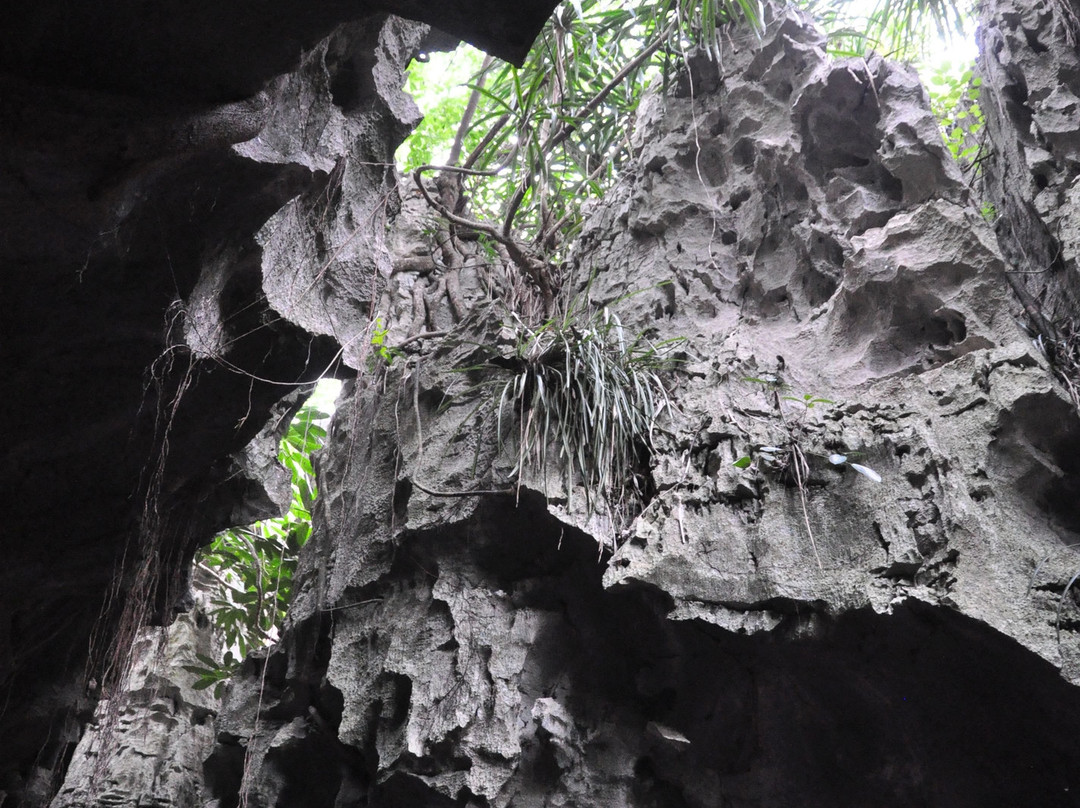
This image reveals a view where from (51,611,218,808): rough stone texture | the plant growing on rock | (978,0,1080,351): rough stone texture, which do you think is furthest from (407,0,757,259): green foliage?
(51,611,218,808): rough stone texture

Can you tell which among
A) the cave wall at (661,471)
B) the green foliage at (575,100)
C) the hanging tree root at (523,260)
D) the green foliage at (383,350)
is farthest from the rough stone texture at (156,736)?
the green foliage at (575,100)

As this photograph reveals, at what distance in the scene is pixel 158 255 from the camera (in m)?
2.65

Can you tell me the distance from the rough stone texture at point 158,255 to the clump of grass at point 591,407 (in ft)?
2.45

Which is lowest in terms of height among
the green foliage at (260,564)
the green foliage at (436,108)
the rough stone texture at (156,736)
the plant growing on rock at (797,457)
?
the rough stone texture at (156,736)

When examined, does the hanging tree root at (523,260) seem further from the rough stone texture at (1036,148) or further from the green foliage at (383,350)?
the rough stone texture at (1036,148)

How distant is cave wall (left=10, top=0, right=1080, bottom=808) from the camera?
260cm

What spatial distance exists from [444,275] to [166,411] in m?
2.13

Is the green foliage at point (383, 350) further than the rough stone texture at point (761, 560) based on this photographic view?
Yes

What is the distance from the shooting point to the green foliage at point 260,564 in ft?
17.1

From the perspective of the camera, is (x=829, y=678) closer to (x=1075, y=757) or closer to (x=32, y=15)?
(x=1075, y=757)

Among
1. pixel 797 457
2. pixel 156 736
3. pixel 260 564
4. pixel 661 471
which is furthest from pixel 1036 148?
pixel 156 736

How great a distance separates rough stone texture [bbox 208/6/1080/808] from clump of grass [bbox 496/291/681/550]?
12 cm

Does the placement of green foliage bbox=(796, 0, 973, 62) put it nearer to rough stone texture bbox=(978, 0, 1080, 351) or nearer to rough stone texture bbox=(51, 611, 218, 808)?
rough stone texture bbox=(978, 0, 1080, 351)

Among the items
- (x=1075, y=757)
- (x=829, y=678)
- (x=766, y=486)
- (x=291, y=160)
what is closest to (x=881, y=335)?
(x=766, y=486)
